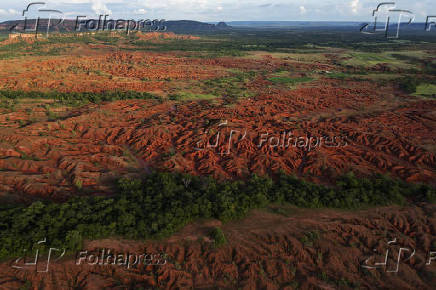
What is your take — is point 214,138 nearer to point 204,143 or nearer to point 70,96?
point 204,143

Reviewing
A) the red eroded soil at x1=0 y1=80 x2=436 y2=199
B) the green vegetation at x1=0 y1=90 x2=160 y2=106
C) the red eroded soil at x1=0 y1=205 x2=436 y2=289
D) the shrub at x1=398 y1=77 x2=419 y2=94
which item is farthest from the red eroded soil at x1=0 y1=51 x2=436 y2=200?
the red eroded soil at x1=0 y1=205 x2=436 y2=289

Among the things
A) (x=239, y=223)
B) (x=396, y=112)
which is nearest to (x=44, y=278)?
(x=239, y=223)

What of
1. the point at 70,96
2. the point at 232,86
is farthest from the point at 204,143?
the point at 232,86

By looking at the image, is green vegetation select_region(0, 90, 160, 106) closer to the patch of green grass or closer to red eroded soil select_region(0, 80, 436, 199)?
red eroded soil select_region(0, 80, 436, 199)

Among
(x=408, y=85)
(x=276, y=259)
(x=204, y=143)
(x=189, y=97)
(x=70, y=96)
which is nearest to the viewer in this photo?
(x=276, y=259)

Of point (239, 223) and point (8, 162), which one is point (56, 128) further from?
point (239, 223)

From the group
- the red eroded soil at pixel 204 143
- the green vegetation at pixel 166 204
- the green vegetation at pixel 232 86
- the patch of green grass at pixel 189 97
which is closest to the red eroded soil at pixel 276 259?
the green vegetation at pixel 166 204
